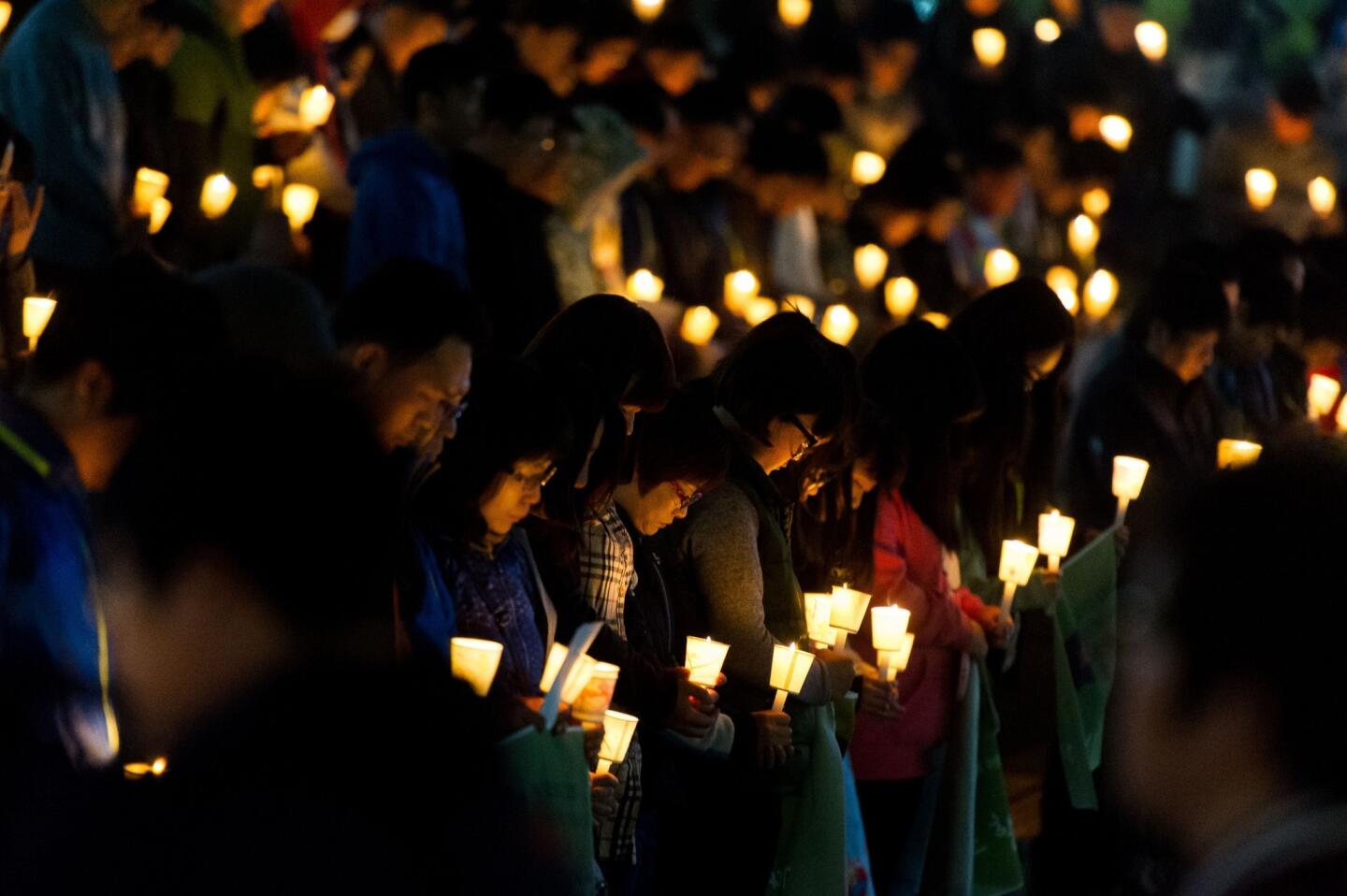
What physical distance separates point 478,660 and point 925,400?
234 cm

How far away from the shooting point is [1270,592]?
2.16 m

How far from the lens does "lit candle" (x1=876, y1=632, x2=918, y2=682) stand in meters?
5.05

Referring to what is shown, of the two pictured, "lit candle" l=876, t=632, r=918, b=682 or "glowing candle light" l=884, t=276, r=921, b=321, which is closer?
"lit candle" l=876, t=632, r=918, b=682

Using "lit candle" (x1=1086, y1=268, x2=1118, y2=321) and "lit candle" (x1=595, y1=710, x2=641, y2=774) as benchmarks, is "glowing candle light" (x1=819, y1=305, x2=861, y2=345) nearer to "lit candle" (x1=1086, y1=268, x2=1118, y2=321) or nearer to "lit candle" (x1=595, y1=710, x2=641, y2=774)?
"lit candle" (x1=1086, y1=268, x2=1118, y2=321)

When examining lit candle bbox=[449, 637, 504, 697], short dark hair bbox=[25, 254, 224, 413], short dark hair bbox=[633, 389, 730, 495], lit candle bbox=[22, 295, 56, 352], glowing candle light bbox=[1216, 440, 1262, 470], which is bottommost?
glowing candle light bbox=[1216, 440, 1262, 470]

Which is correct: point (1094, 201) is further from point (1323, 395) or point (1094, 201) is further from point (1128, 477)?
point (1128, 477)

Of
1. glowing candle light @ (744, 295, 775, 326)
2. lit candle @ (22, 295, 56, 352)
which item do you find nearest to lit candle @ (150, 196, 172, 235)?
lit candle @ (22, 295, 56, 352)

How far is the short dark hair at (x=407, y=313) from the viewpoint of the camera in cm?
424

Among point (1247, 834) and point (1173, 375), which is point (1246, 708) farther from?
point (1173, 375)

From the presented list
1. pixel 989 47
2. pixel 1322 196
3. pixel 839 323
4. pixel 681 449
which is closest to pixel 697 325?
pixel 839 323

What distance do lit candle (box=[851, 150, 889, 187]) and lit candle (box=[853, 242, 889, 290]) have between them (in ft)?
3.34

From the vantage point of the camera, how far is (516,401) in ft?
12.7

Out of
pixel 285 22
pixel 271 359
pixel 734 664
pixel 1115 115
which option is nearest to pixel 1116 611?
pixel 734 664

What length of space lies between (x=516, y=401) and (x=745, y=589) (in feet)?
3.27
